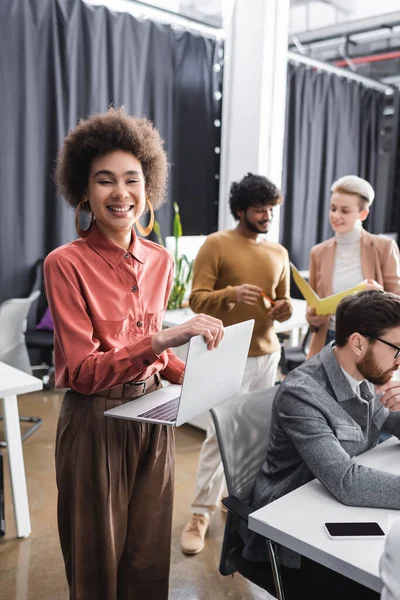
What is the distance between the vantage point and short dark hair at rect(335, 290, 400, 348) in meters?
1.58

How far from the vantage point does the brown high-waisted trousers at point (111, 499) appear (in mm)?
1463

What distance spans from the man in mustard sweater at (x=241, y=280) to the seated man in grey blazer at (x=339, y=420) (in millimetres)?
850

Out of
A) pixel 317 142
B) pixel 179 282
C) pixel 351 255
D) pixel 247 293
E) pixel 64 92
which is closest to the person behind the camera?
pixel 247 293

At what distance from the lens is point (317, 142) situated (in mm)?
6301

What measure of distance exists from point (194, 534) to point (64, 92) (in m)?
3.42

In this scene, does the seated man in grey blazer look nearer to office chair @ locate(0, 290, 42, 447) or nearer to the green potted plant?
office chair @ locate(0, 290, 42, 447)

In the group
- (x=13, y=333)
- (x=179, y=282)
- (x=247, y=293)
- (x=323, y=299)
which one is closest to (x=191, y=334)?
(x=247, y=293)

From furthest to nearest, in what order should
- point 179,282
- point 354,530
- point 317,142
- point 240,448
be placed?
point 317,142, point 179,282, point 240,448, point 354,530

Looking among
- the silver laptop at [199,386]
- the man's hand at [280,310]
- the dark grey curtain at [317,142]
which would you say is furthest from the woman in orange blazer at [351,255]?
the dark grey curtain at [317,142]

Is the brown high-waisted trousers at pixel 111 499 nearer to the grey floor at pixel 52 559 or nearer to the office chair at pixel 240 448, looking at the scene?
the office chair at pixel 240 448

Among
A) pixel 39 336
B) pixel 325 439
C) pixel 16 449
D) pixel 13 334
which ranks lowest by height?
pixel 16 449

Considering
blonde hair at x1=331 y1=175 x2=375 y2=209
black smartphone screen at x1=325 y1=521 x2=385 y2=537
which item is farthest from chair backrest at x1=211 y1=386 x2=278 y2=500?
blonde hair at x1=331 y1=175 x2=375 y2=209

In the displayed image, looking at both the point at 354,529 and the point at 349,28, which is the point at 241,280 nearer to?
the point at 354,529

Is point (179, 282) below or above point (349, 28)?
below
